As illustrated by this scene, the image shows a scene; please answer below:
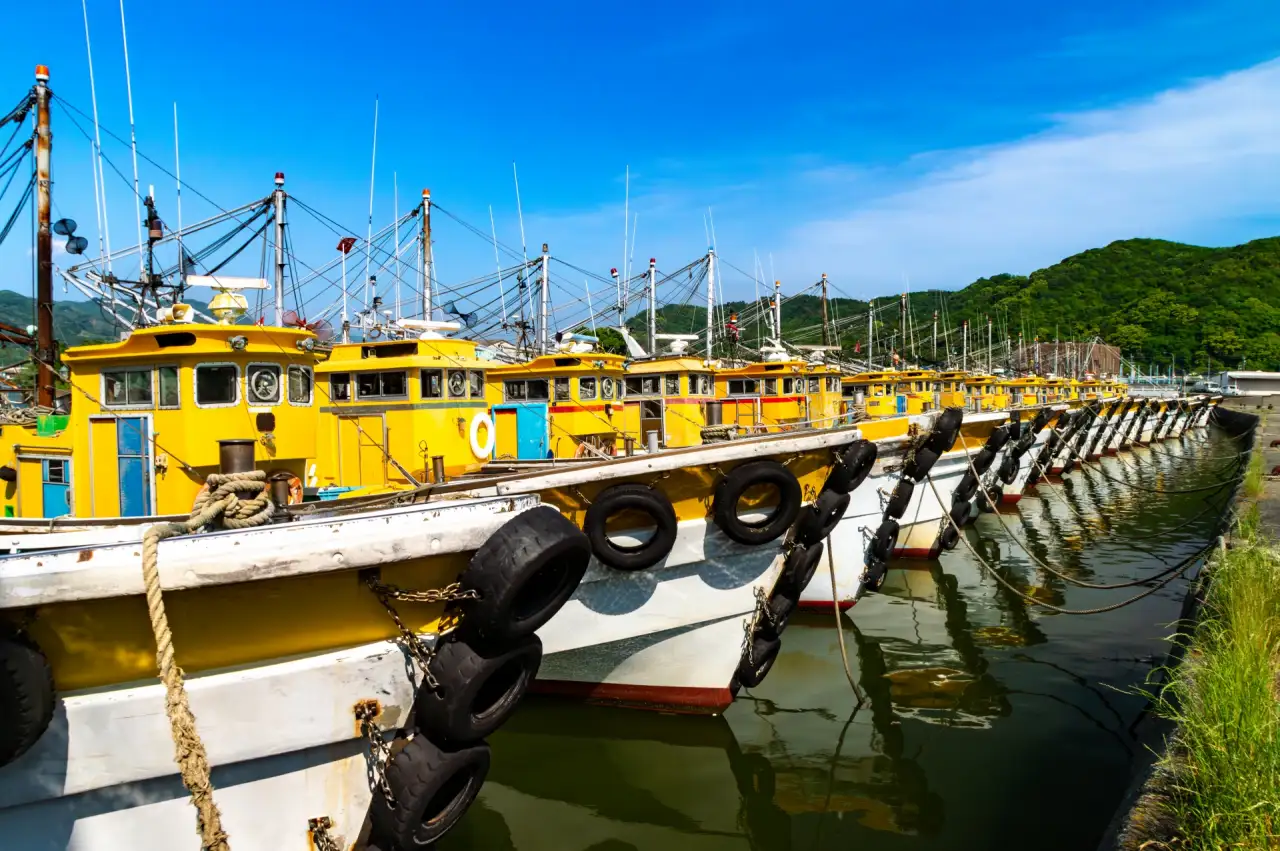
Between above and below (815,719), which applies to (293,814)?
above

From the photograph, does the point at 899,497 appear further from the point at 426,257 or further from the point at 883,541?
the point at 426,257

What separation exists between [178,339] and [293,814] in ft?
14.6

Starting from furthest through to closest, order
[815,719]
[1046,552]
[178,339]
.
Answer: [1046,552], [815,719], [178,339]

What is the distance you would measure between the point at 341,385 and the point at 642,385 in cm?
928

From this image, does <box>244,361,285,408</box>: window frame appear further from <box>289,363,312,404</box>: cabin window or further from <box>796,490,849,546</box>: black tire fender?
<box>796,490,849,546</box>: black tire fender

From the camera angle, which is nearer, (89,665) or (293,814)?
(89,665)

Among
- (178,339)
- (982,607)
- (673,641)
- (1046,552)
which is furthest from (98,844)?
(1046,552)

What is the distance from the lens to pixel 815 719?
9.33 m

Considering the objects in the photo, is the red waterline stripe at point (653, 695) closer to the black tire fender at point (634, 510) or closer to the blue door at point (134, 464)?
the black tire fender at point (634, 510)

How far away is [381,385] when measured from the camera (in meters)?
11.3

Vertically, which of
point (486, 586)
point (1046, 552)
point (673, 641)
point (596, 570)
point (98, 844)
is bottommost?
point (1046, 552)

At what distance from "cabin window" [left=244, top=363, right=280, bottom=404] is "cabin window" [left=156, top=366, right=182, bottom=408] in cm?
59

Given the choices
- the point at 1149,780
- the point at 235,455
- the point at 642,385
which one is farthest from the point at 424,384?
the point at 1149,780

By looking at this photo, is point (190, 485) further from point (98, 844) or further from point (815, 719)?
point (815, 719)
